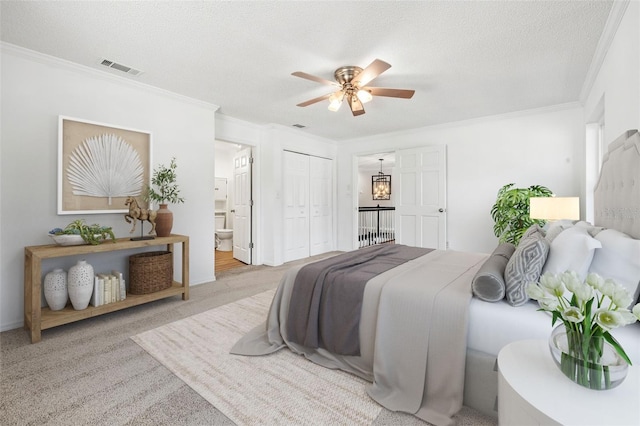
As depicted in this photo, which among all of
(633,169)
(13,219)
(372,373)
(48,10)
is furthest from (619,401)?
(13,219)

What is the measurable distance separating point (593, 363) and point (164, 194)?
3.66 m

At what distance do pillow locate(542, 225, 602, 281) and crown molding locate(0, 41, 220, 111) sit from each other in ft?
12.9

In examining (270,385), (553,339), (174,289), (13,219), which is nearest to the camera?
(553,339)

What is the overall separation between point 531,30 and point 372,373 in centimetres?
280

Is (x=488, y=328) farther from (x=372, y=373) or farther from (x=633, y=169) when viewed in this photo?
(x=633, y=169)

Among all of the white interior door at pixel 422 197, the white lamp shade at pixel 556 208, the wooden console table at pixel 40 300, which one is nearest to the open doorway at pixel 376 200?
the white interior door at pixel 422 197

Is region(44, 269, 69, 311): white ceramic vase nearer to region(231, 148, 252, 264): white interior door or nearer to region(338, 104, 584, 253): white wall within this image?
region(231, 148, 252, 264): white interior door

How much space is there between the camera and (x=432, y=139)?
4953mm

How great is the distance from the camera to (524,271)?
147cm

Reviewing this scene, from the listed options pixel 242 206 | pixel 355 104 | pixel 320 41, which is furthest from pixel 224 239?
pixel 320 41

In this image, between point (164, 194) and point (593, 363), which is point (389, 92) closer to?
point (593, 363)

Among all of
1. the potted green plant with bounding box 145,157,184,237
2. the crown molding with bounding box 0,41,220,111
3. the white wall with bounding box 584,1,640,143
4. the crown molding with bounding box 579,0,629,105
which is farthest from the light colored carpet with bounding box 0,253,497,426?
the crown molding with bounding box 579,0,629,105

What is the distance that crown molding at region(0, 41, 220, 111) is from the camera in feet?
8.00

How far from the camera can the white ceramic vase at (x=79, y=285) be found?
2453 mm
